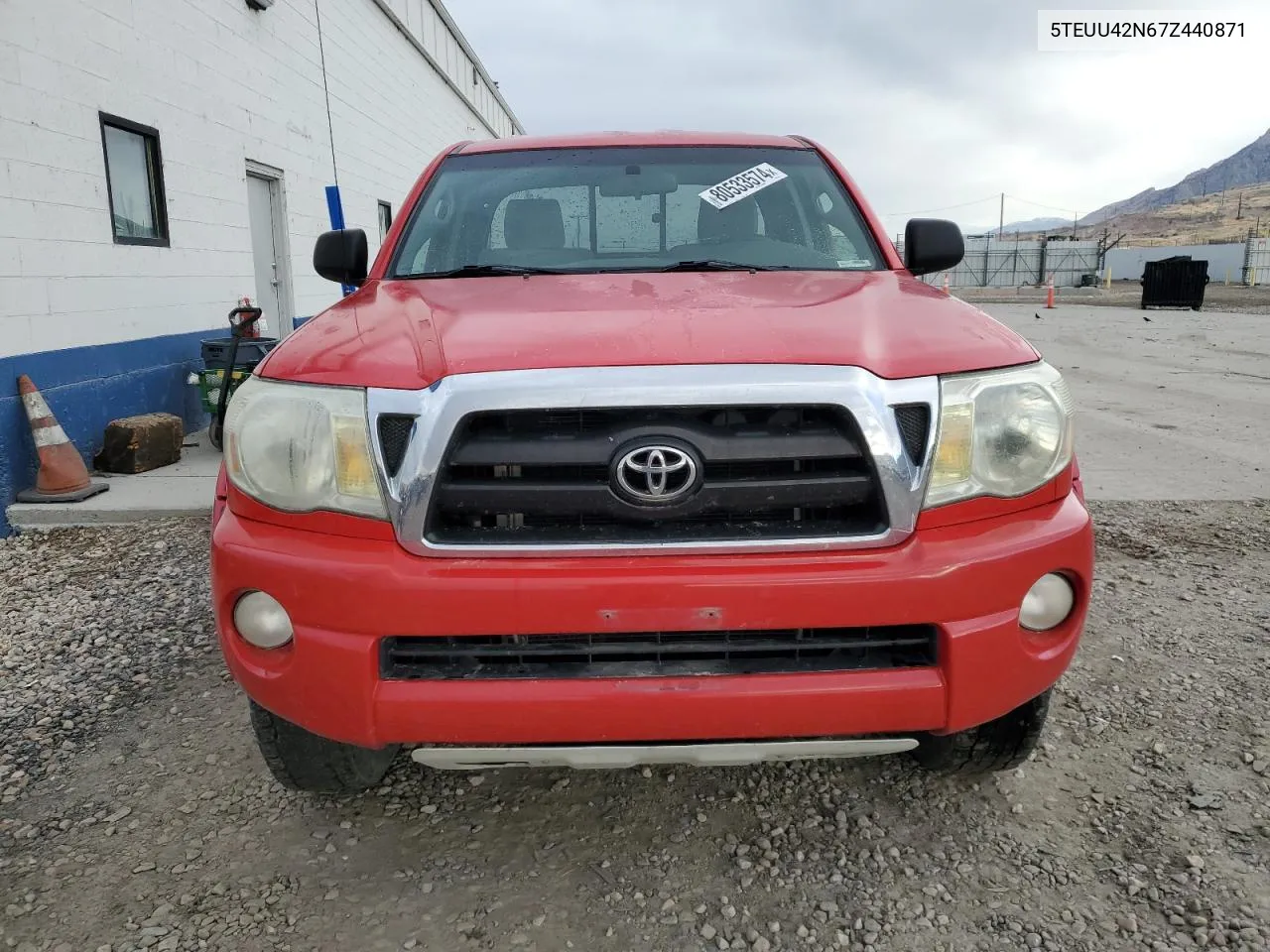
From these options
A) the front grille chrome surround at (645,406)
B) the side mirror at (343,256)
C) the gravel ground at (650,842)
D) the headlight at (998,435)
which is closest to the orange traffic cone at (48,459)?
the gravel ground at (650,842)

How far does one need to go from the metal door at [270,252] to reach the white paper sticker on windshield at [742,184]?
7.37 metres

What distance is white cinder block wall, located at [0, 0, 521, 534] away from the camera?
557 centimetres

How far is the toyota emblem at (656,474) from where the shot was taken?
186 cm

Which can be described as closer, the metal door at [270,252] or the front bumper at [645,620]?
the front bumper at [645,620]

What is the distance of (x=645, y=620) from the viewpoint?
183cm

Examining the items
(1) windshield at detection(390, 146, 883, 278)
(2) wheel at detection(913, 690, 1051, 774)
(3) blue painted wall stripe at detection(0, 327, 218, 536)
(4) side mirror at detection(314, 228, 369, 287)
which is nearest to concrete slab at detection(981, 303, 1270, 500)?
(1) windshield at detection(390, 146, 883, 278)

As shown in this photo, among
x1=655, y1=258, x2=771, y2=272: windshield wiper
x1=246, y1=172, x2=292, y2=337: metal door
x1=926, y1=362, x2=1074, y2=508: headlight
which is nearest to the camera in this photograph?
x1=926, y1=362, x2=1074, y2=508: headlight

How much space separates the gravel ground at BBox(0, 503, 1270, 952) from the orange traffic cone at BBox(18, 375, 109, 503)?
2568mm

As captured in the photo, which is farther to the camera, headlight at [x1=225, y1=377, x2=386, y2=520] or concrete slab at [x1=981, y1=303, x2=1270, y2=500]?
concrete slab at [x1=981, y1=303, x2=1270, y2=500]

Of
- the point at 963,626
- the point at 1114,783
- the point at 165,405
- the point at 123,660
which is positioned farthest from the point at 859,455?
the point at 165,405

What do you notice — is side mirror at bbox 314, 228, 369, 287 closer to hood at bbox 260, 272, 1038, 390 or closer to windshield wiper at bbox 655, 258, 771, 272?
hood at bbox 260, 272, 1038, 390

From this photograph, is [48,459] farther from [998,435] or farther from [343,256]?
[998,435]

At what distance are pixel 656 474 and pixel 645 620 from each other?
0.96ft

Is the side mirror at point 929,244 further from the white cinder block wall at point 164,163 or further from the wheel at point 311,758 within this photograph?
the white cinder block wall at point 164,163
